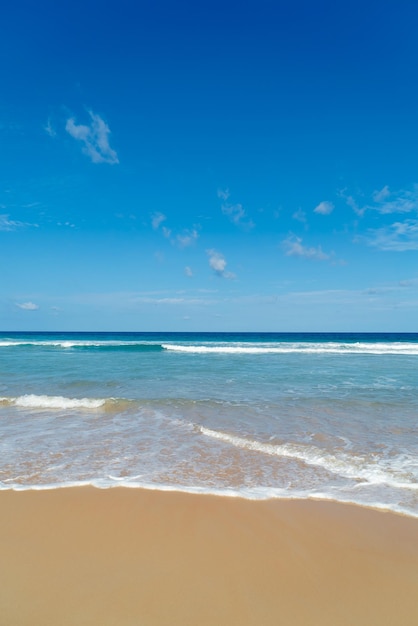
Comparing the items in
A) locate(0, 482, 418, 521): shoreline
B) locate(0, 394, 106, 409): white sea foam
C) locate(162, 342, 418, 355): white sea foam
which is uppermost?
locate(162, 342, 418, 355): white sea foam

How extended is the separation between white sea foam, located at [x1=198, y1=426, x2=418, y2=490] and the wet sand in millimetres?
1036

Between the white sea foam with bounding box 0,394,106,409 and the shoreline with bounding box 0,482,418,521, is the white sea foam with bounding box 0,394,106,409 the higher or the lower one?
the higher one

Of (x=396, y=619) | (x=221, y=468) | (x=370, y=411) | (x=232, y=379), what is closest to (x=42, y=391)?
(x=232, y=379)

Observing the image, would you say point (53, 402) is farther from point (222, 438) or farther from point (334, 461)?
point (334, 461)

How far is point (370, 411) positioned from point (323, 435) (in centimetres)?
270

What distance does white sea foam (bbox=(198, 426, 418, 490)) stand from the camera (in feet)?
16.2

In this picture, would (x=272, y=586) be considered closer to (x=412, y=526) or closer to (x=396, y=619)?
(x=396, y=619)

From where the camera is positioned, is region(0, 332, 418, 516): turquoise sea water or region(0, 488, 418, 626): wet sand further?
region(0, 332, 418, 516): turquoise sea water

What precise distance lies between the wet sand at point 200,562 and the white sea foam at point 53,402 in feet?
17.8

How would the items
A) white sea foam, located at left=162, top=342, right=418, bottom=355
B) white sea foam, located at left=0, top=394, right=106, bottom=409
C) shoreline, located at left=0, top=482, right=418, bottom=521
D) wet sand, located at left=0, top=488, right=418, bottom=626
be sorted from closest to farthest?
wet sand, located at left=0, top=488, right=418, bottom=626 < shoreline, located at left=0, top=482, right=418, bottom=521 < white sea foam, located at left=0, top=394, right=106, bottom=409 < white sea foam, located at left=162, top=342, right=418, bottom=355

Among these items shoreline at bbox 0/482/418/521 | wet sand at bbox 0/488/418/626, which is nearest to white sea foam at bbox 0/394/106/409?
shoreline at bbox 0/482/418/521

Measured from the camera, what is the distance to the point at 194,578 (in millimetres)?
2926

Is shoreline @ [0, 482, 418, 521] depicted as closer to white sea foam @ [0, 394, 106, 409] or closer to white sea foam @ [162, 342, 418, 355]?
white sea foam @ [0, 394, 106, 409]

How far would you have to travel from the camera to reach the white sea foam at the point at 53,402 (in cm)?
975
